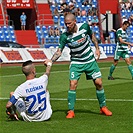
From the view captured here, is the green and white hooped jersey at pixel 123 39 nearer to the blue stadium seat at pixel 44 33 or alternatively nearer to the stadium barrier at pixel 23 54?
the stadium barrier at pixel 23 54

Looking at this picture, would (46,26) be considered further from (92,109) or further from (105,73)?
(92,109)

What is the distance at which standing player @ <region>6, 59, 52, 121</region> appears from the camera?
10461 millimetres

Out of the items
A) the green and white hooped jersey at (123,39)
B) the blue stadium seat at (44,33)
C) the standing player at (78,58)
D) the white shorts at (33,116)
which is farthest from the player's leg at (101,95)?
the blue stadium seat at (44,33)

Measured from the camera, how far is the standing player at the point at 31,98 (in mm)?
10461

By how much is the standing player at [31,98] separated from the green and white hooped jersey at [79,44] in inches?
51.1

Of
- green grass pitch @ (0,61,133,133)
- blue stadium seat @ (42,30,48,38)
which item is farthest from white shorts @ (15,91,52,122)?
blue stadium seat @ (42,30,48,38)

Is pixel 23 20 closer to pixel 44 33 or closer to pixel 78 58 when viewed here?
pixel 44 33

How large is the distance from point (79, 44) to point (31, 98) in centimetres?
182

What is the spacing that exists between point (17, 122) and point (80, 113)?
1.93m

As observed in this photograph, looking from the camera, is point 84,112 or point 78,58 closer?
point 78,58

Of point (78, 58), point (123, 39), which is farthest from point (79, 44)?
point (123, 39)

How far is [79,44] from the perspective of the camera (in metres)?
11.7

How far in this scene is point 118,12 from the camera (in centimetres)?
5247

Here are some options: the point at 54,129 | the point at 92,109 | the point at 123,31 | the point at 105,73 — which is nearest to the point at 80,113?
the point at 92,109
